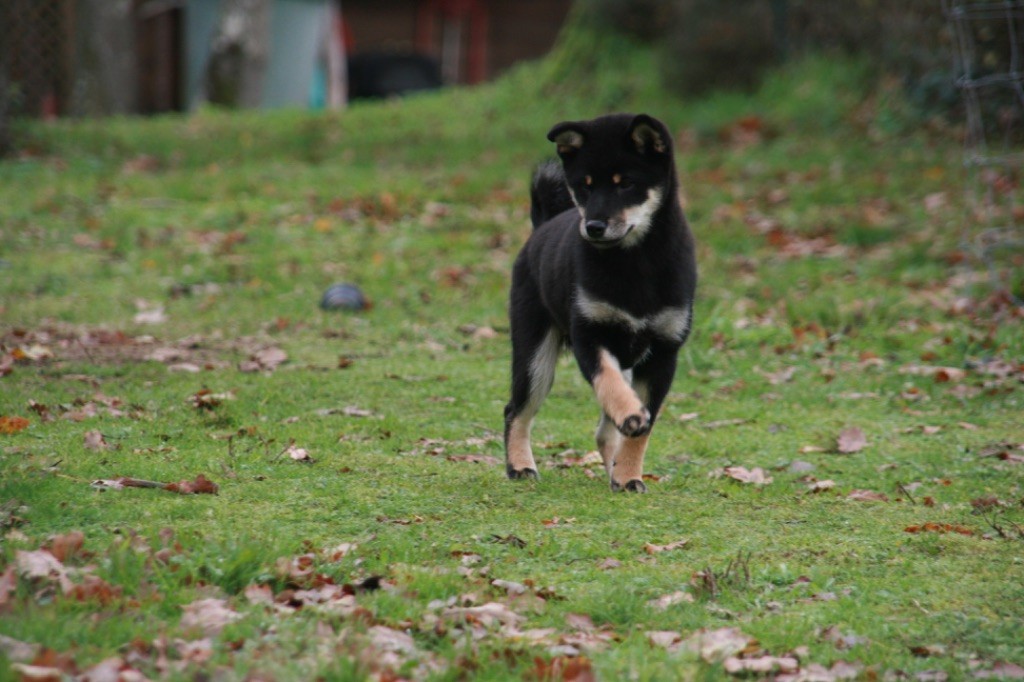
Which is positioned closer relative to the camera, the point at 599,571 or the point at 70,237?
the point at 599,571

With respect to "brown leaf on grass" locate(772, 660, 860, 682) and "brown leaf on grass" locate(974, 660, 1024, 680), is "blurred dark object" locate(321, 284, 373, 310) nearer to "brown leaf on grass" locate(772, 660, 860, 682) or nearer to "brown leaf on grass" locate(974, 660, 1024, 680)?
"brown leaf on grass" locate(772, 660, 860, 682)

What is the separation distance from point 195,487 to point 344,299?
5.48m

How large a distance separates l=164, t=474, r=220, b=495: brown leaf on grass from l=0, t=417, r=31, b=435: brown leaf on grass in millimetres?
1365

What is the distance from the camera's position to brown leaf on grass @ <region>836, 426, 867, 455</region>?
269 inches

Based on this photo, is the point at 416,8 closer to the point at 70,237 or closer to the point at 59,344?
the point at 70,237

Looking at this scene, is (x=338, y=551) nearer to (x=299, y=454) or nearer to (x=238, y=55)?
(x=299, y=454)

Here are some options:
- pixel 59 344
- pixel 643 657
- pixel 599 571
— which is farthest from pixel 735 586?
pixel 59 344

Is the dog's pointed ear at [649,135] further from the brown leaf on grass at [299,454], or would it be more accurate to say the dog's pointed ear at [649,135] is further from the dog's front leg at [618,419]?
the brown leaf on grass at [299,454]

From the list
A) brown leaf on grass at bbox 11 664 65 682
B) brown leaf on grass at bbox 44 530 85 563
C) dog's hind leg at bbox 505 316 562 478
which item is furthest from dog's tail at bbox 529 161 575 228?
brown leaf on grass at bbox 11 664 65 682

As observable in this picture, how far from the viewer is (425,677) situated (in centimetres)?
359

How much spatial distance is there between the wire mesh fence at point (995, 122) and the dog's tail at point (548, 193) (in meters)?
4.60

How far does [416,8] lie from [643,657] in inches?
1320

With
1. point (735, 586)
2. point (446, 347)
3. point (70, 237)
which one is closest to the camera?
point (735, 586)

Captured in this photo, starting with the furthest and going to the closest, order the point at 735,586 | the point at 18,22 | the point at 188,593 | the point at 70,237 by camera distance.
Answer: the point at 18,22, the point at 70,237, the point at 735,586, the point at 188,593
